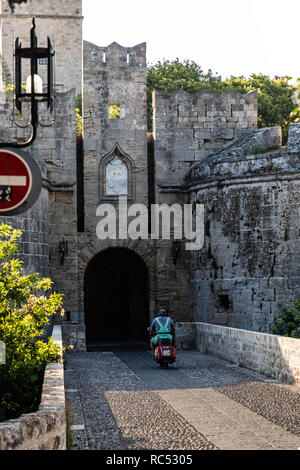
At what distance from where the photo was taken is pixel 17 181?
22.1 ft

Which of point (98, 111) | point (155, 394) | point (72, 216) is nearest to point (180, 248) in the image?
point (72, 216)

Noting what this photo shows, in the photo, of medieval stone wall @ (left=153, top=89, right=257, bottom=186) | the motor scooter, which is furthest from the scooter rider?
medieval stone wall @ (left=153, top=89, right=257, bottom=186)

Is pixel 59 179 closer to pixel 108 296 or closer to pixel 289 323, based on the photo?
pixel 289 323

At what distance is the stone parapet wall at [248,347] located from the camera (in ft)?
45.1

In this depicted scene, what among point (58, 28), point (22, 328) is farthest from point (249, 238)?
point (58, 28)

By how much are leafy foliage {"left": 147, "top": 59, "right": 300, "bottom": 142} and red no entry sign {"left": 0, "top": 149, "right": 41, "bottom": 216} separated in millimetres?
32771

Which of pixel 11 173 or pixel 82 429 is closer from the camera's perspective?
pixel 11 173

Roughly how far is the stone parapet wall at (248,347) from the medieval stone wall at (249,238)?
6.81 feet

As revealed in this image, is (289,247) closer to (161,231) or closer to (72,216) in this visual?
(161,231)

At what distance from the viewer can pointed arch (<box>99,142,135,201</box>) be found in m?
25.2

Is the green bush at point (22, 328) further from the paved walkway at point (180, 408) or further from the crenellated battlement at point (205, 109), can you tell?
the crenellated battlement at point (205, 109)

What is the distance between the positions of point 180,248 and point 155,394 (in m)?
12.5

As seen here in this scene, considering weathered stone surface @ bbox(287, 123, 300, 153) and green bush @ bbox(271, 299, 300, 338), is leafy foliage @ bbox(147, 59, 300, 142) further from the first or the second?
green bush @ bbox(271, 299, 300, 338)
